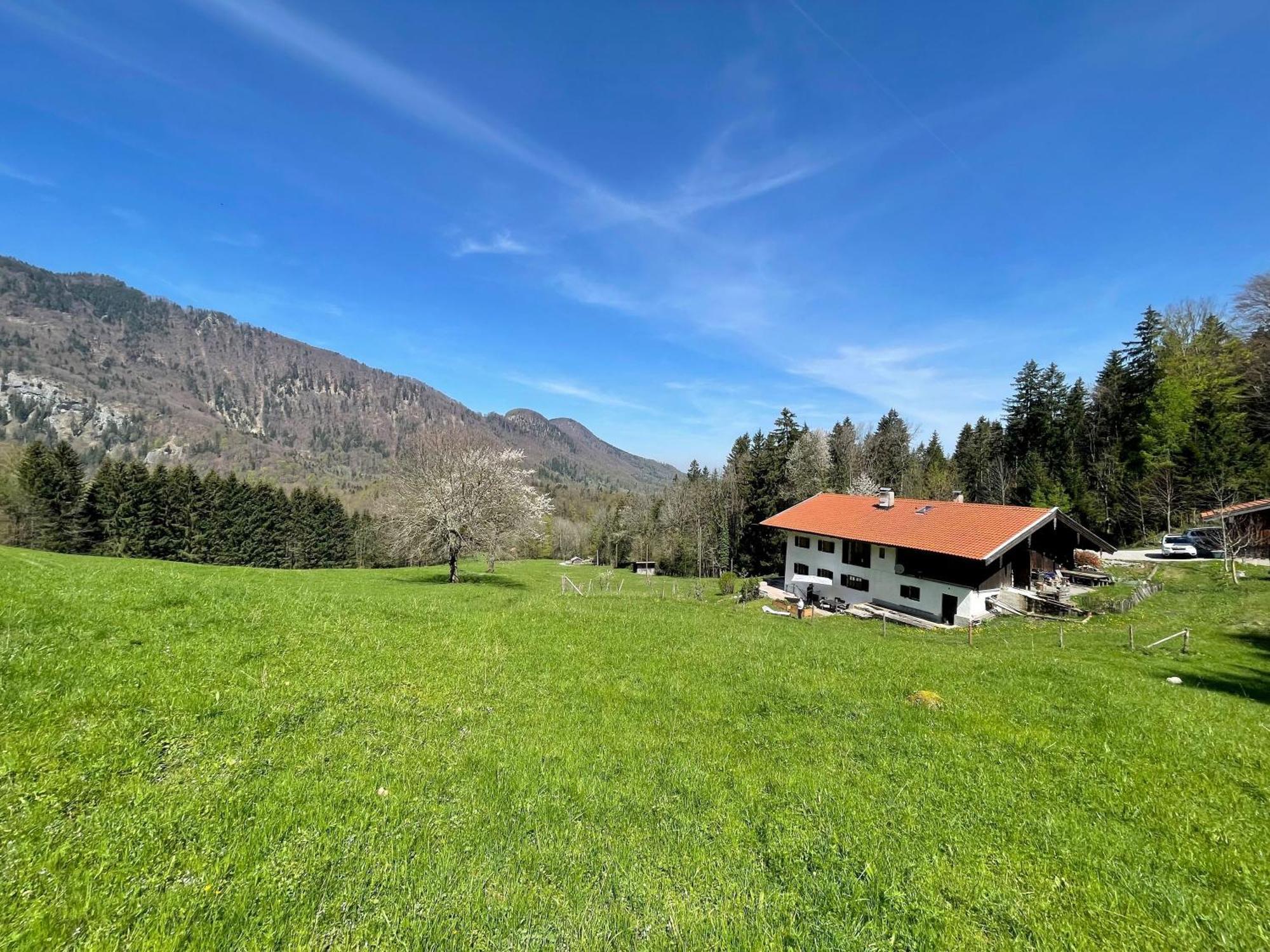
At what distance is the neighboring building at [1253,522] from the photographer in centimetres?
3428

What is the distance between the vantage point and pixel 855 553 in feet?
123

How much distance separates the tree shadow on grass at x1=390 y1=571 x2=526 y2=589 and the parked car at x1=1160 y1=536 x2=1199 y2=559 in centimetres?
5205

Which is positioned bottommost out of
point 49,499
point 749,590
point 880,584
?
point 749,590

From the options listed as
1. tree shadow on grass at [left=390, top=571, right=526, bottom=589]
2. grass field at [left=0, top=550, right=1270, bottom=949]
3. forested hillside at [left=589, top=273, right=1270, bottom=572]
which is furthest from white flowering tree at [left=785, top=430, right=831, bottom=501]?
grass field at [left=0, top=550, right=1270, bottom=949]

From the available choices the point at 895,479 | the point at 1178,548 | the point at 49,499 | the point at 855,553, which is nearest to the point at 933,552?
Result: the point at 855,553

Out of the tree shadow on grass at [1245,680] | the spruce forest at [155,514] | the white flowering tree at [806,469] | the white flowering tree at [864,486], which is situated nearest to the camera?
the tree shadow on grass at [1245,680]

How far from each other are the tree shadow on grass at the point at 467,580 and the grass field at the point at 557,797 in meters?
23.0

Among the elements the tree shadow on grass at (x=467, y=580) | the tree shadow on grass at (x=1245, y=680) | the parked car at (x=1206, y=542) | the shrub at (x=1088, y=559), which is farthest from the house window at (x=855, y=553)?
the parked car at (x=1206, y=542)

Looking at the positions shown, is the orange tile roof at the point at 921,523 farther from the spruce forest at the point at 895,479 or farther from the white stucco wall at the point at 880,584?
the spruce forest at the point at 895,479

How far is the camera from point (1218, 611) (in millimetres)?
24453

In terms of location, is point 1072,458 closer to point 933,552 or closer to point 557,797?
point 933,552

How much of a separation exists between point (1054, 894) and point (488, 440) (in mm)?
36357

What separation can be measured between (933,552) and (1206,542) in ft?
96.1

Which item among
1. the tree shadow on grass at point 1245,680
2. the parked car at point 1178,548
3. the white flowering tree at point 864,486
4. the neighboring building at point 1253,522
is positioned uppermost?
the white flowering tree at point 864,486
